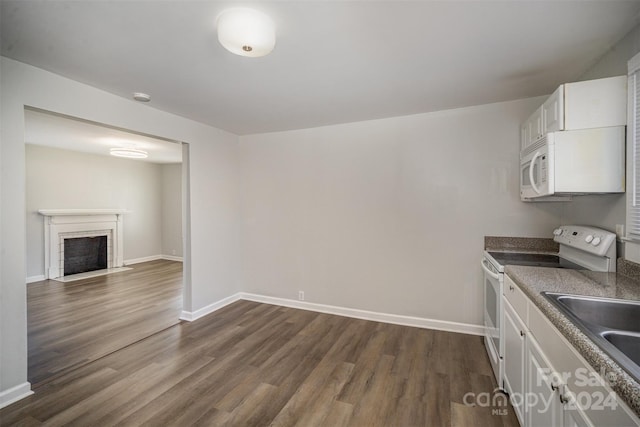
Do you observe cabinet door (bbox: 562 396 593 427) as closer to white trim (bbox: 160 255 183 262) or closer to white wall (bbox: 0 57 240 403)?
white wall (bbox: 0 57 240 403)

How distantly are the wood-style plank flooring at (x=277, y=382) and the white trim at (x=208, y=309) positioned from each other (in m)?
0.26

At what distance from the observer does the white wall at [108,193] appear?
541 cm

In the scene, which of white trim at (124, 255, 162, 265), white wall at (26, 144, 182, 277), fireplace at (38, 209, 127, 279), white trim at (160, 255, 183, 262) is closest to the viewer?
white wall at (26, 144, 182, 277)

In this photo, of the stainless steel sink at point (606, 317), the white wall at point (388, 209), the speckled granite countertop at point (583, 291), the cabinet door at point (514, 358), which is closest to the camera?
the speckled granite countertop at point (583, 291)

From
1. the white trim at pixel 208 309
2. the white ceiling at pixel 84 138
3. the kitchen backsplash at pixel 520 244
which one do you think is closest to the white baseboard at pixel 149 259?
the white ceiling at pixel 84 138

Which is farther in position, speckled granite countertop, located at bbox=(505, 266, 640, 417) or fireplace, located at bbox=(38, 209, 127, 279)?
fireplace, located at bbox=(38, 209, 127, 279)

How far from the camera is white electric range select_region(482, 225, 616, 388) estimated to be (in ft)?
6.12

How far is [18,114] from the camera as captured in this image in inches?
82.1

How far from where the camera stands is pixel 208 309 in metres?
3.82

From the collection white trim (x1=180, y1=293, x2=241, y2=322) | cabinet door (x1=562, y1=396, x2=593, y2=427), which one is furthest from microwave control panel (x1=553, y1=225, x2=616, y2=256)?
white trim (x1=180, y1=293, x2=241, y2=322)

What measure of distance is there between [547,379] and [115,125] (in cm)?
382

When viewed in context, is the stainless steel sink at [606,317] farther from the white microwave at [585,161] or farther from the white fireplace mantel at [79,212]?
the white fireplace mantel at [79,212]

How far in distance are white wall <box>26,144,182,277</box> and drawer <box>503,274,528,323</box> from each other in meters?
7.51

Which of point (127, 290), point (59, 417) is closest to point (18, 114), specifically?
point (59, 417)
